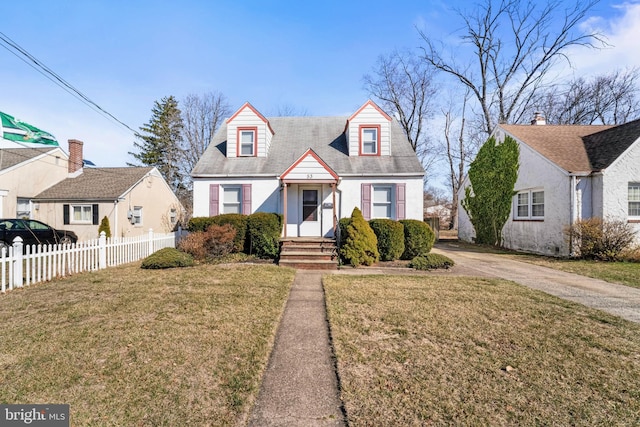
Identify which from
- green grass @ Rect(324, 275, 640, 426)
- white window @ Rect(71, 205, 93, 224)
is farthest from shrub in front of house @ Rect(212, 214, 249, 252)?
white window @ Rect(71, 205, 93, 224)

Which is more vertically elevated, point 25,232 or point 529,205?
point 529,205

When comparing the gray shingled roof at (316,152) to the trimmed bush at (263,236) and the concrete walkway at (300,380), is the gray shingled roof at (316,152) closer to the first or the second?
the trimmed bush at (263,236)

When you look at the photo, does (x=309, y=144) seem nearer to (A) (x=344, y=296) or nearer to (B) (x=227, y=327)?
(A) (x=344, y=296)

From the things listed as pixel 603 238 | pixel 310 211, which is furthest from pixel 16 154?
pixel 603 238

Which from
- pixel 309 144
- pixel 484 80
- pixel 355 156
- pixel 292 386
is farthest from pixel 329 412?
pixel 484 80

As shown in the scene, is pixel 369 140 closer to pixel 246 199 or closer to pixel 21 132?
pixel 246 199

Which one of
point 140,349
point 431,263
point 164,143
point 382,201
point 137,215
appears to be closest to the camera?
point 140,349

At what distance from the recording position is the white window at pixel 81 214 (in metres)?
16.6

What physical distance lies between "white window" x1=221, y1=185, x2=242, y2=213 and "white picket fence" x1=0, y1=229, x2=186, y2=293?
2990 millimetres

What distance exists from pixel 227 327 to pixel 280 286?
245cm

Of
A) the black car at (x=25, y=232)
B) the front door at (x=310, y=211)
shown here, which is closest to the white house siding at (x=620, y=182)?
the front door at (x=310, y=211)

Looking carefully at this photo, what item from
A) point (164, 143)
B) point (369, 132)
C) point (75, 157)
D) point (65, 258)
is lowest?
point (65, 258)

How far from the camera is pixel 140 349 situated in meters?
3.42

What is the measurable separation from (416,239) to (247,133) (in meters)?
8.77
